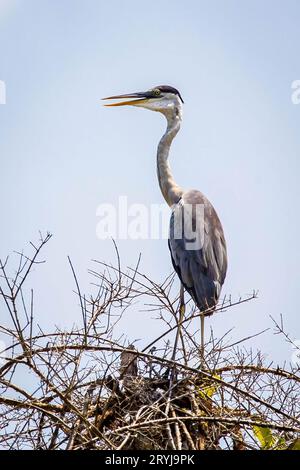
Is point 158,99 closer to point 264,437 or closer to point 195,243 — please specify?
point 195,243

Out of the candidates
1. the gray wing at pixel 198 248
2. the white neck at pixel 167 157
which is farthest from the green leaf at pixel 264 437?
the white neck at pixel 167 157

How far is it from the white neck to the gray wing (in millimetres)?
455

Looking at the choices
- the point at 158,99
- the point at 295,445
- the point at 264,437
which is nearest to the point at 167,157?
the point at 158,99

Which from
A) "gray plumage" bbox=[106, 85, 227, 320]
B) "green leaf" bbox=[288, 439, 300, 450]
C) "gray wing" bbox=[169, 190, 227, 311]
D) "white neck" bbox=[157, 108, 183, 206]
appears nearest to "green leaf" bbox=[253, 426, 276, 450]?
"green leaf" bbox=[288, 439, 300, 450]

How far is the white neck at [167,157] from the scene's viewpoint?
298 inches

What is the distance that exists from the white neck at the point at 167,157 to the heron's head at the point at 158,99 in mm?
40

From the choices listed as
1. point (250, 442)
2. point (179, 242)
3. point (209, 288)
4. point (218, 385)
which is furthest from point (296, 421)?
point (179, 242)

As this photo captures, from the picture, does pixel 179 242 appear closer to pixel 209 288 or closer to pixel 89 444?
pixel 209 288

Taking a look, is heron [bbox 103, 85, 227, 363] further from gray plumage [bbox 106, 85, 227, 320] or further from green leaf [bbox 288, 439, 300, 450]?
green leaf [bbox 288, 439, 300, 450]

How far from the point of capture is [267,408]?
15.3ft

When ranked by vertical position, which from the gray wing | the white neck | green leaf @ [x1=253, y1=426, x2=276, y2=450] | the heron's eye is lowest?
green leaf @ [x1=253, y1=426, x2=276, y2=450]

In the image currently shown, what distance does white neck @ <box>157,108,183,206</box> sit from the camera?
24.8 feet

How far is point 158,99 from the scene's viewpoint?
793cm

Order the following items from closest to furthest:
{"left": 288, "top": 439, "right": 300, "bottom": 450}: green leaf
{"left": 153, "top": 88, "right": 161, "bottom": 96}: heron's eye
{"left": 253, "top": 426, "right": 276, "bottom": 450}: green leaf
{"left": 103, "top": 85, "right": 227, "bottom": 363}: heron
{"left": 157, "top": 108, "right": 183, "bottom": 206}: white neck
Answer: {"left": 288, "top": 439, "right": 300, "bottom": 450}: green leaf < {"left": 253, "top": 426, "right": 276, "bottom": 450}: green leaf < {"left": 103, "top": 85, "right": 227, "bottom": 363}: heron < {"left": 157, "top": 108, "right": 183, "bottom": 206}: white neck < {"left": 153, "top": 88, "right": 161, "bottom": 96}: heron's eye
